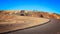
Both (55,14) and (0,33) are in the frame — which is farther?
(55,14)

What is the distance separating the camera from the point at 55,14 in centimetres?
6994

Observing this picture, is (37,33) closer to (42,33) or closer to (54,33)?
(42,33)

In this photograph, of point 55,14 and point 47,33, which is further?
point 55,14

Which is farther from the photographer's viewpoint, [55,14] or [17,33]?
[55,14]

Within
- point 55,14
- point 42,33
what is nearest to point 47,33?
point 42,33

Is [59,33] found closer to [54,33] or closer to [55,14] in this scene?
[54,33]

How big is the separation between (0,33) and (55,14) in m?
56.3

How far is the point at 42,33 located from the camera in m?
15.8

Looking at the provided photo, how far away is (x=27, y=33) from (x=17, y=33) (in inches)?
40.2

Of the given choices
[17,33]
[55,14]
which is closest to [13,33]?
[17,33]

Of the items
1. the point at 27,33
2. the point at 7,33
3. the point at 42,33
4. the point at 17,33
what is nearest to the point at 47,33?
the point at 42,33

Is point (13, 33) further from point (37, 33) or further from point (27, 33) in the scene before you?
point (37, 33)

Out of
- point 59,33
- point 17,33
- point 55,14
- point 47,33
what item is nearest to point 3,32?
point 17,33

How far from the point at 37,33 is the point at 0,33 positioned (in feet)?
12.4
